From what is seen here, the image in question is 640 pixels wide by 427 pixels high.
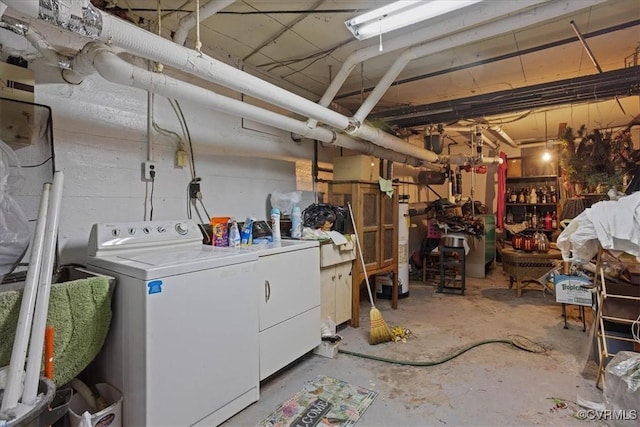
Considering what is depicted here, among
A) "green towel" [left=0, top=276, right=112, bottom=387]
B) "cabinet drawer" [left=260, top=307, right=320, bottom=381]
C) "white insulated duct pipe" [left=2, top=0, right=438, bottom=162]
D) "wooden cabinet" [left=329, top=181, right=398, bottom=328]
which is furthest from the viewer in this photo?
"wooden cabinet" [left=329, top=181, right=398, bottom=328]

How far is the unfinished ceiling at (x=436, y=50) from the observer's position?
87.6 inches

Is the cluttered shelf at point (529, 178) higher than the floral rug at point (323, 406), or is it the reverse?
the cluttered shelf at point (529, 178)

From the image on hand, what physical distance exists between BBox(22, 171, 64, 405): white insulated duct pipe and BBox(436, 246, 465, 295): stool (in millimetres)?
4368

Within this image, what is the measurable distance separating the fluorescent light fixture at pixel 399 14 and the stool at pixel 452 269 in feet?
11.3

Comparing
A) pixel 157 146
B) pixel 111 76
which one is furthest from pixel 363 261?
pixel 111 76

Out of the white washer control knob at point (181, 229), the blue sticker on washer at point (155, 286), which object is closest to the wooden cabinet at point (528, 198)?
the white washer control knob at point (181, 229)

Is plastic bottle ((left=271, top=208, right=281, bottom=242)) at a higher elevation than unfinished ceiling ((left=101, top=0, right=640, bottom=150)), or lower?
lower

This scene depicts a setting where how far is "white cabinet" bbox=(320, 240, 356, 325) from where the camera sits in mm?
2971

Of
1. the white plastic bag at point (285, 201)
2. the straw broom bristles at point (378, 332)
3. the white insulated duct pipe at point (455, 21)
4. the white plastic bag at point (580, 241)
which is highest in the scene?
the white insulated duct pipe at point (455, 21)

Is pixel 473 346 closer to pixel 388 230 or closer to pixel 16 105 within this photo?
pixel 388 230

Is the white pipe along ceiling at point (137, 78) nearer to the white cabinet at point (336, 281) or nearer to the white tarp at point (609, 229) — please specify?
the white cabinet at point (336, 281)

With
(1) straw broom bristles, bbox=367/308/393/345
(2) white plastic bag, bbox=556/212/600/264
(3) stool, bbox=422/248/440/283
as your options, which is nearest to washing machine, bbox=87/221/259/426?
(1) straw broom bristles, bbox=367/308/393/345

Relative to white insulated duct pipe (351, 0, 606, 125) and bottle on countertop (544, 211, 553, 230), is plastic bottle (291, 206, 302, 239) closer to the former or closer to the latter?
white insulated duct pipe (351, 0, 606, 125)

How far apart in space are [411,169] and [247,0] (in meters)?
4.43
